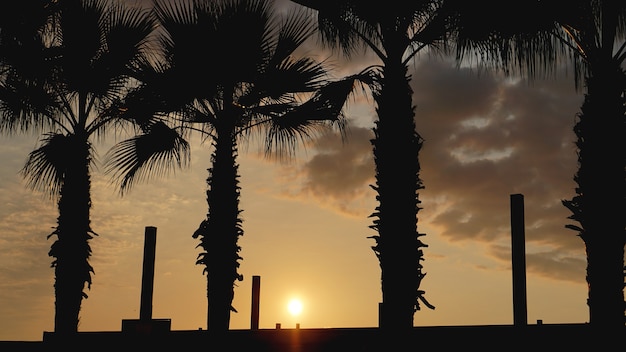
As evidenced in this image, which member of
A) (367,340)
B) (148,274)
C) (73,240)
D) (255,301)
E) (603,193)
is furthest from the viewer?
(255,301)

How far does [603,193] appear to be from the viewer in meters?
11.3

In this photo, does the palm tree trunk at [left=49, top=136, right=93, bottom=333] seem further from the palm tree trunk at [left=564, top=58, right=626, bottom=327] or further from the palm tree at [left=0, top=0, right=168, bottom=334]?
the palm tree trunk at [left=564, top=58, right=626, bottom=327]

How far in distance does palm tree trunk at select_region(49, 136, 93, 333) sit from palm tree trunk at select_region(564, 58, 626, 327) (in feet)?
33.7

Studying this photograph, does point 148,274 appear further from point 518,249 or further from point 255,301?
point 518,249

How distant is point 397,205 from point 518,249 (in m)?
1.93

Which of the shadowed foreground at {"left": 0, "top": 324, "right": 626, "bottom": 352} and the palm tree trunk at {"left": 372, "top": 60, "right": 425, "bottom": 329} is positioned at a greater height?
the palm tree trunk at {"left": 372, "top": 60, "right": 425, "bottom": 329}

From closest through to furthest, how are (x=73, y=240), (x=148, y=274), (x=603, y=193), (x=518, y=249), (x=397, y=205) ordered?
(x=603, y=193) < (x=518, y=249) < (x=397, y=205) < (x=148, y=274) < (x=73, y=240)

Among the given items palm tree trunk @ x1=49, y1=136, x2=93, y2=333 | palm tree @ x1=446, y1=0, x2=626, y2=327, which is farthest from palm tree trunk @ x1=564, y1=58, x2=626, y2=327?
palm tree trunk @ x1=49, y1=136, x2=93, y2=333

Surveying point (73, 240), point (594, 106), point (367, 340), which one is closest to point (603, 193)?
point (594, 106)

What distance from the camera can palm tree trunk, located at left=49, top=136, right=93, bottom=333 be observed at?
55.7 ft

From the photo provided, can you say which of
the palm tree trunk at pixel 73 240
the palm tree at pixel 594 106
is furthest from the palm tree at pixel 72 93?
the palm tree at pixel 594 106

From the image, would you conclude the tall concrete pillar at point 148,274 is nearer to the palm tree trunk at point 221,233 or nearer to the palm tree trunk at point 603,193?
the palm tree trunk at point 221,233

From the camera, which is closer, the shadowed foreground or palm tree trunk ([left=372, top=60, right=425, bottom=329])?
the shadowed foreground

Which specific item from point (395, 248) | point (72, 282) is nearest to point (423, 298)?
point (395, 248)
